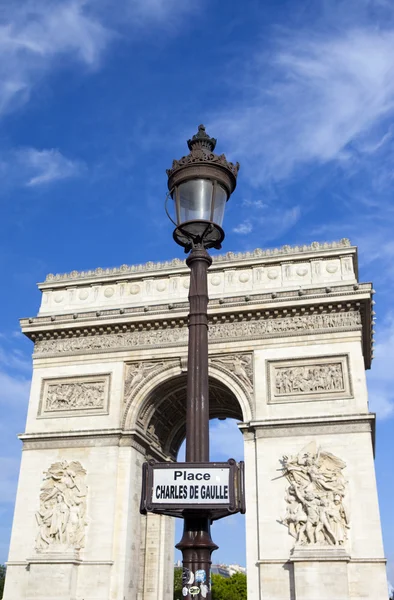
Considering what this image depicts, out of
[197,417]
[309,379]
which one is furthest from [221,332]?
[197,417]

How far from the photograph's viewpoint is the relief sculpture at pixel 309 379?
19.9 meters

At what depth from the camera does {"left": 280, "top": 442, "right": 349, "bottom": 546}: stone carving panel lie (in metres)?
17.8

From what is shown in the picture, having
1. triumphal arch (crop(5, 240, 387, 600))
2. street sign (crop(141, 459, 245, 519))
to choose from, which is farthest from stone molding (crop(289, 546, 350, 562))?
street sign (crop(141, 459, 245, 519))

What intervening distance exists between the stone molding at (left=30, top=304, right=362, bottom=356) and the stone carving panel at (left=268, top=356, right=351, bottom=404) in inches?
39.2

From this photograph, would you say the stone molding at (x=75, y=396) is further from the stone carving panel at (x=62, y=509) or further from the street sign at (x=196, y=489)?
the street sign at (x=196, y=489)

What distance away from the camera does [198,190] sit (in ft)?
20.7

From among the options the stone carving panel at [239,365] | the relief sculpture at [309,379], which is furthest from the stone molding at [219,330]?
the relief sculpture at [309,379]

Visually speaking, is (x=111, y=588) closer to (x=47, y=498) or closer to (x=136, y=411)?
(x=47, y=498)

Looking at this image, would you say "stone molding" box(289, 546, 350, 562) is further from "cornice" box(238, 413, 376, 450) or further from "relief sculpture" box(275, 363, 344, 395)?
"relief sculpture" box(275, 363, 344, 395)

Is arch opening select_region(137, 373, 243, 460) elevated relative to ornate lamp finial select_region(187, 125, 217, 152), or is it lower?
elevated

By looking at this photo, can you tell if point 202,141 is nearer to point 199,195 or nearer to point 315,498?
point 199,195

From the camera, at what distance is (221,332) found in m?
21.5

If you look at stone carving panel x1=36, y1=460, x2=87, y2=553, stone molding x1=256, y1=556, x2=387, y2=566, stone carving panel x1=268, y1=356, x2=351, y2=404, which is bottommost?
stone molding x1=256, y1=556, x2=387, y2=566

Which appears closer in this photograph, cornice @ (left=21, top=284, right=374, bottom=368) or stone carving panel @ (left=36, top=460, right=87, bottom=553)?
stone carving panel @ (left=36, top=460, right=87, bottom=553)
